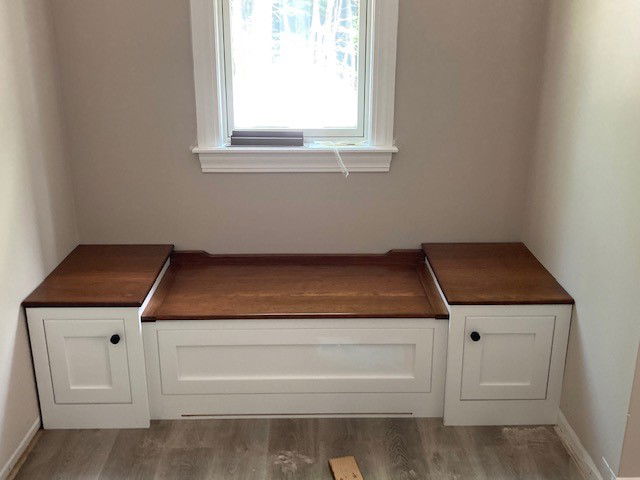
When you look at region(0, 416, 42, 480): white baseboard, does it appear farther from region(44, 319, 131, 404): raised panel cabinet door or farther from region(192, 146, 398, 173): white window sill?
region(192, 146, 398, 173): white window sill

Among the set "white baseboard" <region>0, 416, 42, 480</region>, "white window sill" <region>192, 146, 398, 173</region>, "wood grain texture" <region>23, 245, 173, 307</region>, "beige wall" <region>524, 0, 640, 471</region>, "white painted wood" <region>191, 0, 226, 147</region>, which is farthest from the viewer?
"white window sill" <region>192, 146, 398, 173</region>

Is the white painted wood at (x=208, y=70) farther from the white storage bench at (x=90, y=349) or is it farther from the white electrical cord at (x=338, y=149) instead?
the white storage bench at (x=90, y=349)

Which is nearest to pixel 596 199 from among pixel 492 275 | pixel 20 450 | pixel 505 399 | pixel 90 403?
pixel 492 275

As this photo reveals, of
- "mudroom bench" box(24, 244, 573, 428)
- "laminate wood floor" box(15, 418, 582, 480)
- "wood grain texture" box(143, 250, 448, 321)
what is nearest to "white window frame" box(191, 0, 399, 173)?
"wood grain texture" box(143, 250, 448, 321)

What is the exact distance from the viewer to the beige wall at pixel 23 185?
6.61 ft

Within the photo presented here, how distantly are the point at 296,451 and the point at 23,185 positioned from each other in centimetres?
130

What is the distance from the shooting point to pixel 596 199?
6.53 ft

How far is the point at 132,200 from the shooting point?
2.63 metres

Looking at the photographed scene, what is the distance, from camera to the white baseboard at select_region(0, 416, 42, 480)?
2006 millimetres

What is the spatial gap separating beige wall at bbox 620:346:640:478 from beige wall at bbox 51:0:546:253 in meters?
1.03

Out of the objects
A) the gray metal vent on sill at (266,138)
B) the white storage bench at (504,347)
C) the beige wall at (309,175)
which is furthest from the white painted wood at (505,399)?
the gray metal vent on sill at (266,138)

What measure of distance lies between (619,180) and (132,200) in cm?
182

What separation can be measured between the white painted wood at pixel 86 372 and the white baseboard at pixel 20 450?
1.7 inches

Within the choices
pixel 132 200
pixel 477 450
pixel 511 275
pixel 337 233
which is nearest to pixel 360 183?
pixel 337 233
